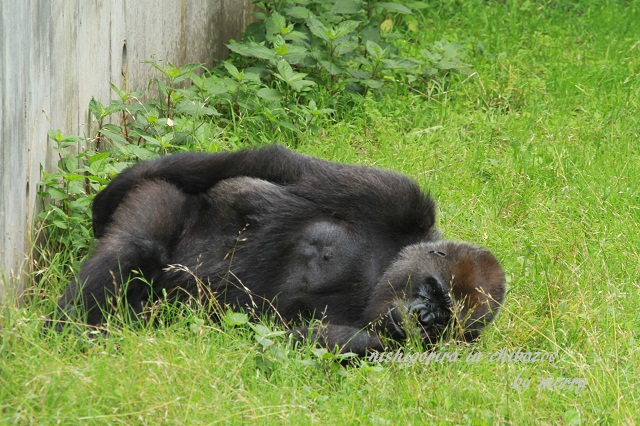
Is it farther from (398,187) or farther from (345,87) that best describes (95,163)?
(345,87)

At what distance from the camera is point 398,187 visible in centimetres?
448

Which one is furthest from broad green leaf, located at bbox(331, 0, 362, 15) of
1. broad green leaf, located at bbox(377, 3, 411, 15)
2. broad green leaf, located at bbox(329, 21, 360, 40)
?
broad green leaf, located at bbox(377, 3, 411, 15)

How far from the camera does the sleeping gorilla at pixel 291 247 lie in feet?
13.9

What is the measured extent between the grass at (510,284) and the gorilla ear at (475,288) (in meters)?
0.09

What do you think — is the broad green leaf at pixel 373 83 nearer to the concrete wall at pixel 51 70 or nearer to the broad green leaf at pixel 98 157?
the concrete wall at pixel 51 70

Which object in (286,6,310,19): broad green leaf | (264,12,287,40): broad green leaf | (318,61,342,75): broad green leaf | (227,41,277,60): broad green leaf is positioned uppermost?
(286,6,310,19): broad green leaf

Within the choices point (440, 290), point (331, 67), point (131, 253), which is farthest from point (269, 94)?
point (440, 290)

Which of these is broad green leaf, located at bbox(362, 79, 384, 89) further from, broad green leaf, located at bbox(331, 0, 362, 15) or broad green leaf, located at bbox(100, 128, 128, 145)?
broad green leaf, located at bbox(100, 128, 128, 145)

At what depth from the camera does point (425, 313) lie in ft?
13.7

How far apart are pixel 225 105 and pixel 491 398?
135 inches

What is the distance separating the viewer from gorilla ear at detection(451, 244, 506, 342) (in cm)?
422

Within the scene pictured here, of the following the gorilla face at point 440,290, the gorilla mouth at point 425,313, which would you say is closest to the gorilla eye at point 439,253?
the gorilla face at point 440,290

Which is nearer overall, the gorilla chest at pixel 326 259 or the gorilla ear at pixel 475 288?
the gorilla ear at pixel 475 288

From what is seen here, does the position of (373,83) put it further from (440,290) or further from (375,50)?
(440,290)
